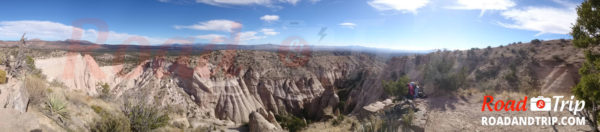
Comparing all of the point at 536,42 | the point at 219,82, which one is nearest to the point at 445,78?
the point at 536,42

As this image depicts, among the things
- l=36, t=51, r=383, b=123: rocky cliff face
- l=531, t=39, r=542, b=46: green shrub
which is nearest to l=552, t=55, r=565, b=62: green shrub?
l=531, t=39, r=542, b=46: green shrub

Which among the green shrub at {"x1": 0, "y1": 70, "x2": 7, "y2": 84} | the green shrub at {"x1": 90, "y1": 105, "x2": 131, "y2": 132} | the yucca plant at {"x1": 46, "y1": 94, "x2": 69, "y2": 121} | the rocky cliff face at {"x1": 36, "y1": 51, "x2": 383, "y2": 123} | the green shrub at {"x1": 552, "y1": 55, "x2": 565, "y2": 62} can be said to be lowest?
the rocky cliff face at {"x1": 36, "y1": 51, "x2": 383, "y2": 123}

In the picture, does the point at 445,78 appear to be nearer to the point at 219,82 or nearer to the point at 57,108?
the point at 57,108

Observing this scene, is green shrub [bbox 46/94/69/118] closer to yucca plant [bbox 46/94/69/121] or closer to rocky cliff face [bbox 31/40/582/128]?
yucca plant [bbox 46/94/69/121]

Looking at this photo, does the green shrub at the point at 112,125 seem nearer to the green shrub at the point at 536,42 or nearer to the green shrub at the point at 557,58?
the green shrub at the point at 557,58

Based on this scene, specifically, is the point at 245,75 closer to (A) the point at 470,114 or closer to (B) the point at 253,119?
(B) the point at 253,119

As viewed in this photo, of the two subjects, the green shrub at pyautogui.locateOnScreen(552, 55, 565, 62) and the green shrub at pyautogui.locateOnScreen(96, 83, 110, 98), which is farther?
the green shrub at pyautogui.locateOnScreen(552, 55, 565, 62)

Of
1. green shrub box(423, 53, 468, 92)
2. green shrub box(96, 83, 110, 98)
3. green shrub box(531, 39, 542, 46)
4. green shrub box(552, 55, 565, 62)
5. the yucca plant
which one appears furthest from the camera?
green shrub box(531, 39, 542, 46)

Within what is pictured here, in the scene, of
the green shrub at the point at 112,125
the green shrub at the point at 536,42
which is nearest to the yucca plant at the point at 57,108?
the green shrub at the point at 112,125
